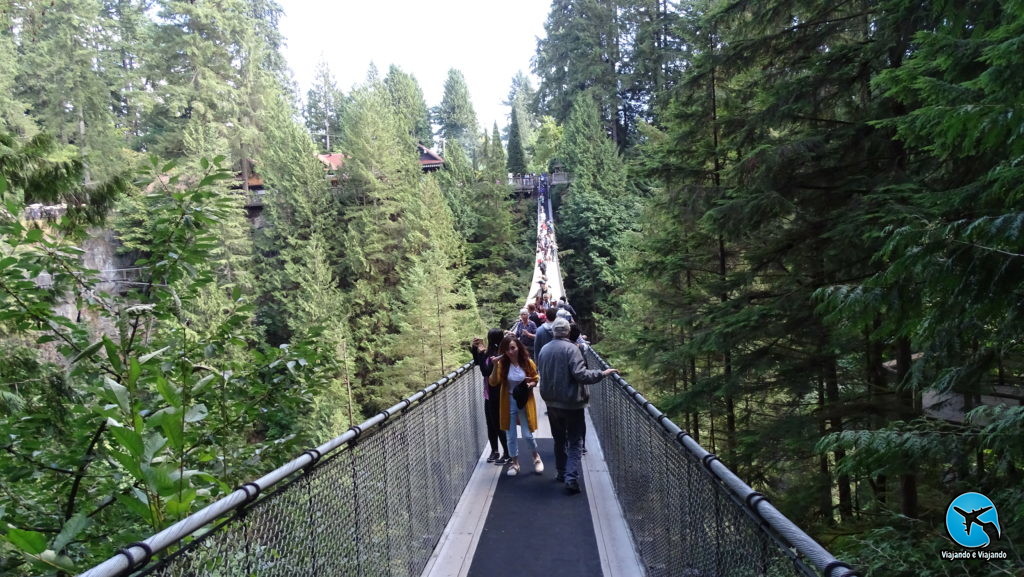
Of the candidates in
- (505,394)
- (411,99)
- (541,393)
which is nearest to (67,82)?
(505,394)

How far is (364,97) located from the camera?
2966 centimetres

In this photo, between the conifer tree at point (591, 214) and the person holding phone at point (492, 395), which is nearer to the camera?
the person holding phone at point (492, 395)

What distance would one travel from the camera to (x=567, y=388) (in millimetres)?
4402

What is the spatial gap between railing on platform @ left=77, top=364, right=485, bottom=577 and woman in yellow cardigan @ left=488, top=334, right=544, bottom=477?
0.56m

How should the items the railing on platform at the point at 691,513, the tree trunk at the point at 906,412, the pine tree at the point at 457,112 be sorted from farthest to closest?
the pine tree at the point at 457,112, the tree trunk at the point at 906,412, the railing on platform at the point at 691,513

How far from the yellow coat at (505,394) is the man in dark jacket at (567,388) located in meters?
0.48

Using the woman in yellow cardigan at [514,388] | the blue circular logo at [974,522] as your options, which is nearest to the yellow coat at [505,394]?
the woman in yellow cardigan at [514,388]

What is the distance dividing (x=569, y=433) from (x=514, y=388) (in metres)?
0.65

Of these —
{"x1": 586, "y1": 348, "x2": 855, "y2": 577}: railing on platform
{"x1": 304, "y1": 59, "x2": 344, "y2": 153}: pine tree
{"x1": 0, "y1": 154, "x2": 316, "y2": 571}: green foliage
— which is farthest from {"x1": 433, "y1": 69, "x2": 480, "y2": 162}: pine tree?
{"x1": 0, "y1": 154, "x2": 316, "y2": 571}: green foliage

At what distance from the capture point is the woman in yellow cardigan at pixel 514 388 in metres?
4.96

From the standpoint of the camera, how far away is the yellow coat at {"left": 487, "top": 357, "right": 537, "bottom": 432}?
498 cm

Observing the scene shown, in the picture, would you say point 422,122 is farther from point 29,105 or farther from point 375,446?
point 375,446

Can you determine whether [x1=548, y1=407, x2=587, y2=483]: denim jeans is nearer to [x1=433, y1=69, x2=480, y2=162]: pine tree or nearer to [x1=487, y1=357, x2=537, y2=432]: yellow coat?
[x1=487, y1=357, x2=537, y2=432]: yellow coat

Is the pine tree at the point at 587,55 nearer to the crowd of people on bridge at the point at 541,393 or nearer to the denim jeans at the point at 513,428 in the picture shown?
the crowd of people on bridge at the point at 541,393
